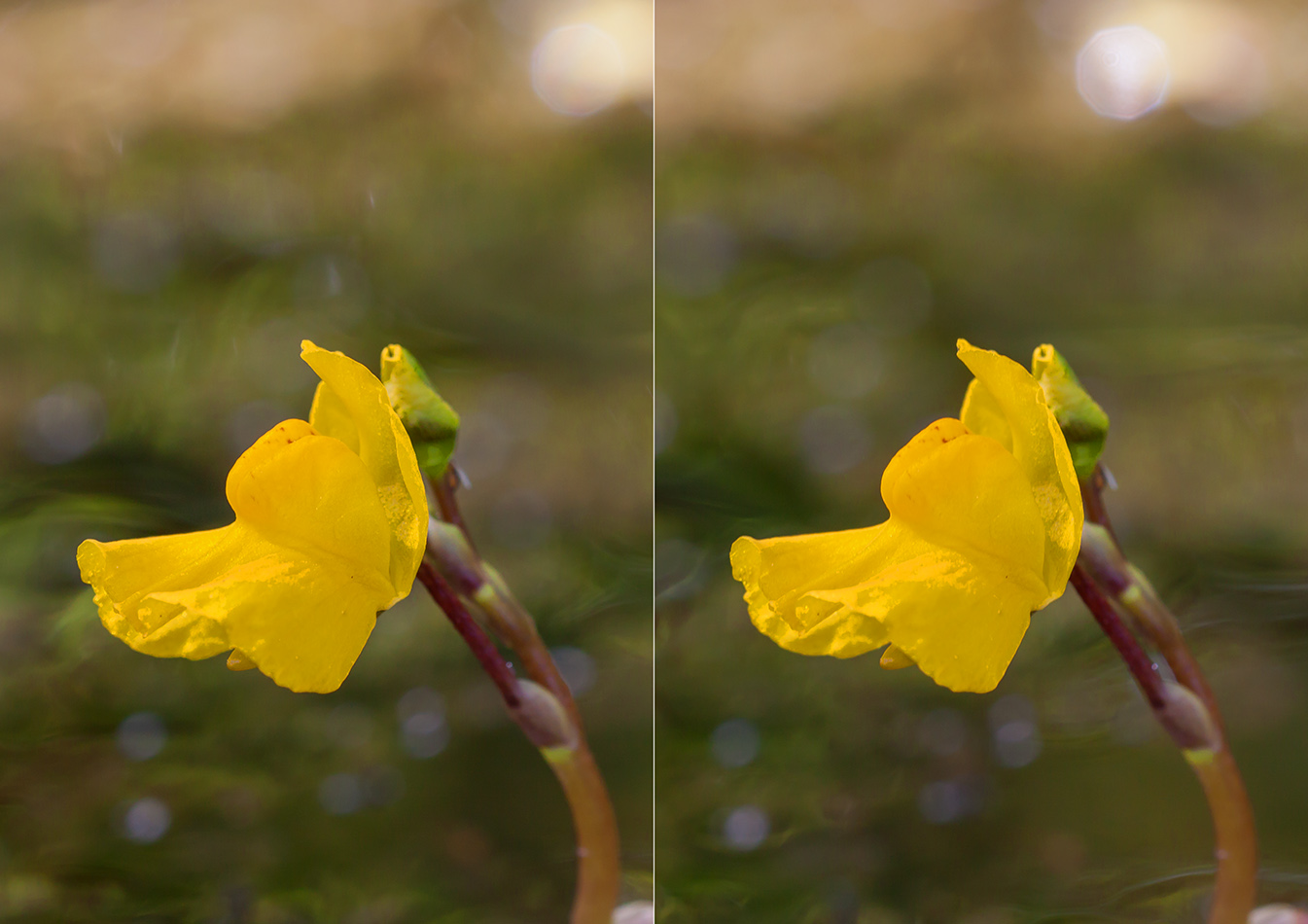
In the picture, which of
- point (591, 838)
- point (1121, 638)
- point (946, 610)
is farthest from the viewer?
point (591, 838)

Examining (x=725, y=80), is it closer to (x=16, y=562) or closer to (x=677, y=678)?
(x=677, y=678)

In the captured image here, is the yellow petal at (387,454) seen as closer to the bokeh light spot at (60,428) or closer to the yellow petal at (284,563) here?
the yellow petal at (284,563)

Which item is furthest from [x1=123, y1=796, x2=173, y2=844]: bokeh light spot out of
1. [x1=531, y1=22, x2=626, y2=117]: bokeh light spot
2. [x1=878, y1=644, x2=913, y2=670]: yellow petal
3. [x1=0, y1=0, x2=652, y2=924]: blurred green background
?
[x1=531, y1=22, x2=626, y2=117]: bokeh light spot

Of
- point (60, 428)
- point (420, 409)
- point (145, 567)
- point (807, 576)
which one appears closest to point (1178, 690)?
point (807, 576)

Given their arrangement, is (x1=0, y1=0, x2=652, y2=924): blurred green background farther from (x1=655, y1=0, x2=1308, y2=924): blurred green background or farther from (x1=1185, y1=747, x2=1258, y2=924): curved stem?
(x1=1185, y1=747, x2=1258, y2=924): curved stem

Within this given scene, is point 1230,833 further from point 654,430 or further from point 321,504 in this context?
point 321,504

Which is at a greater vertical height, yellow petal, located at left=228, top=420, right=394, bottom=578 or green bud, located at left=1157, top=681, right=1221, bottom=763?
yellow petal, located at left=228, top=420, right=394, bottom=578

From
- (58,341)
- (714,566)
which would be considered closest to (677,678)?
(714,566)
